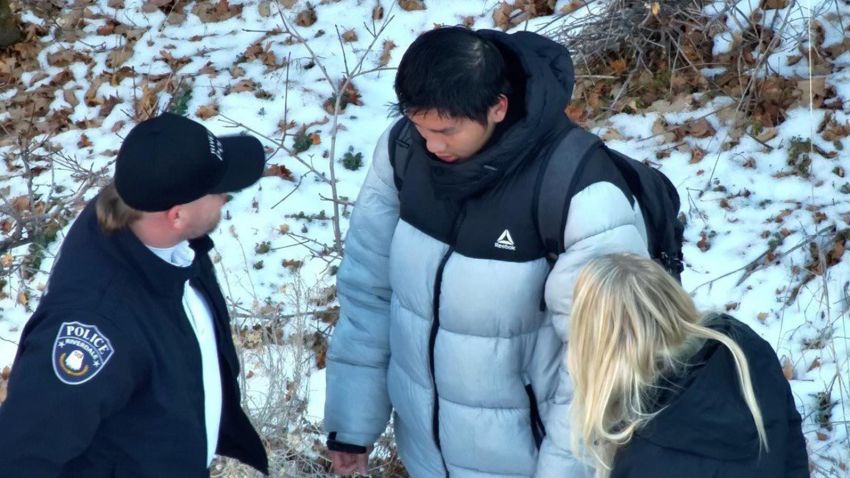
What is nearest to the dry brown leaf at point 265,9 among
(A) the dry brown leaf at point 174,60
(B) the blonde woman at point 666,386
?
(A) the dry brown leaf at point 174,60

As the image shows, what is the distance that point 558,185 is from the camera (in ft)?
8.22

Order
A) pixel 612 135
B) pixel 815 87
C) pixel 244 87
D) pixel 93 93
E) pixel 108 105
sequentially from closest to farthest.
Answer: pixel 815 87, pixel 612 135, pixel 244 87, pixel 108 105, pixel 93 93

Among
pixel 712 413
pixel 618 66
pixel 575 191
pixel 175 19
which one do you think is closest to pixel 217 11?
pixel 175 19

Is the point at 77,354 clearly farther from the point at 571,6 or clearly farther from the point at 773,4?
the point at 773,4

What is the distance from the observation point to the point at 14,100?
7727mm

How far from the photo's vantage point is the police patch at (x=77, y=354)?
7.52ft

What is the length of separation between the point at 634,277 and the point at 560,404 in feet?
1.55

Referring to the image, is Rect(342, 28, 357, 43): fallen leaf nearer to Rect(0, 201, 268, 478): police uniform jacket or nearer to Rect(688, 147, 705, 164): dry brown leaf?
Rect(688, 147, 705, 164): dry brown leaf

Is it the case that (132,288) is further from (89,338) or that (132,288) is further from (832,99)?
(832,99)

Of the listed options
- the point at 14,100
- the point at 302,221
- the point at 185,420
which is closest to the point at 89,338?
the point at 185,420

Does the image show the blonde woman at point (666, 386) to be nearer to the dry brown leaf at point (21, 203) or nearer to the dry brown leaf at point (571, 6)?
the dry brown leaf at point (571, 6)

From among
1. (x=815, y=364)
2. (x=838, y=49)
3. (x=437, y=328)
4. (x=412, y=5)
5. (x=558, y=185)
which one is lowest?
(x=815, y=364)

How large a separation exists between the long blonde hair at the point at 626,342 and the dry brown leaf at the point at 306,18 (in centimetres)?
552

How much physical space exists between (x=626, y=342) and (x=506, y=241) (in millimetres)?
485
